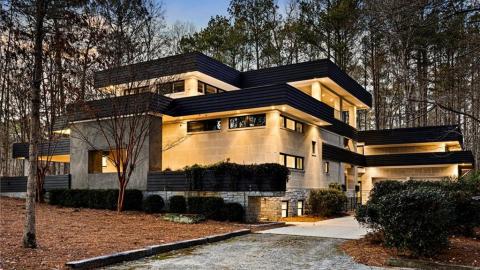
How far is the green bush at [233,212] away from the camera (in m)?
16.8

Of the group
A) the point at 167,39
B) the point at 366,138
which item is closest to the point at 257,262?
the point at 167,39

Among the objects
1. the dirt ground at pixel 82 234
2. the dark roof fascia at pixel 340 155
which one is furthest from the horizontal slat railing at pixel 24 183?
the dark roof fascia at pixel 340 155

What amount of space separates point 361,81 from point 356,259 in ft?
110

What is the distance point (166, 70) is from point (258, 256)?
46.1 ft

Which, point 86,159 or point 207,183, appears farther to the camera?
point 86,159

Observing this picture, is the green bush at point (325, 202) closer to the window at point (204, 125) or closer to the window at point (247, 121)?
the window at point (247, 121)

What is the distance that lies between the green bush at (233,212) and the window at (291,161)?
199 inches

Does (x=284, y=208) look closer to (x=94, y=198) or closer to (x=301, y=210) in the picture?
(x=301, y=210)

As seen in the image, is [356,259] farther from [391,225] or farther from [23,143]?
[23,143]

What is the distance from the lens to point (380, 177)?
35.5 metres

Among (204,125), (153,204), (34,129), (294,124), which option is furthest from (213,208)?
(34,129)

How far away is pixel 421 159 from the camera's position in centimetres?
3281

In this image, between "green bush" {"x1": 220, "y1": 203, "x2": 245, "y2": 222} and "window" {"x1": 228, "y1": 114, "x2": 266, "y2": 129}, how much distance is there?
5.44 metres

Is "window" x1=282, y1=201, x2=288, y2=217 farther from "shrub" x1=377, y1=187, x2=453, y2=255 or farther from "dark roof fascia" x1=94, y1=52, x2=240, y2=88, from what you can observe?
"shrub" x1=377, y1=187, x2=453, y2=255
